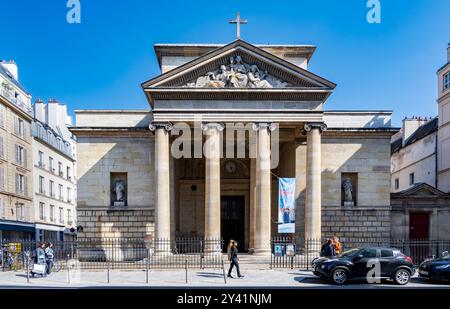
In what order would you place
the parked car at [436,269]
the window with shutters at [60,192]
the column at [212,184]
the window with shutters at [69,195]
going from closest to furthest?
the parked car at [436,269]
the column at [212,184]
the window with shutters at [60,192]
the window with shutters at [69,195]

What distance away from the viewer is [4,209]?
34781 mm

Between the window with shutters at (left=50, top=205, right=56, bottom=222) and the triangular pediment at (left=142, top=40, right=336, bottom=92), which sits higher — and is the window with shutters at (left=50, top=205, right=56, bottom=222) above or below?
below

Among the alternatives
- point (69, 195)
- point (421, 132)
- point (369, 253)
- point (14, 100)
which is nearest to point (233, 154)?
point (369, 253)

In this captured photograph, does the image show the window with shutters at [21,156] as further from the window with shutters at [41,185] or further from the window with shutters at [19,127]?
the window with shutters at [41,185]

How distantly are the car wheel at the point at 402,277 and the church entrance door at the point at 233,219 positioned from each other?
15683 mm

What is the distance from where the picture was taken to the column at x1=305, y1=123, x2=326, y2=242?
24.7m

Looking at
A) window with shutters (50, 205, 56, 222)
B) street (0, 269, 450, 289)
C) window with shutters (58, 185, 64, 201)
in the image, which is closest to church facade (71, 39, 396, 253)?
street (0, 269, 450, 289)

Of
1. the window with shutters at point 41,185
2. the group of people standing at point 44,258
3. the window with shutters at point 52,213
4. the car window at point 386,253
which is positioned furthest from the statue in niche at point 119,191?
the window with shutters at point 52,213

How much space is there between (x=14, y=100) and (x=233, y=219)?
22.2 metres

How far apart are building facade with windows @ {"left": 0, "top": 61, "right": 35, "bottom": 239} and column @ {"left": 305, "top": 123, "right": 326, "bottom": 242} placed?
23.8m

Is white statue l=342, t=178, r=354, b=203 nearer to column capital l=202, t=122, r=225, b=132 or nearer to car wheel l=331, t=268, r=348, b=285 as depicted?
column capital l=202, t=122, r=225, b=132

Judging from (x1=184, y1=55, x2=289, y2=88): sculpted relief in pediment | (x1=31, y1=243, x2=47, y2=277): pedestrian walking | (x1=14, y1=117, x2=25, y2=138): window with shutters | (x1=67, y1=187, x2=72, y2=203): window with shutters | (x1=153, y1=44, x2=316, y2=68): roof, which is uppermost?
(x1=153, y1=44, x2=316, y2=68): roof

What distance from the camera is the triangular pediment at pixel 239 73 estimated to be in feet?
81.1

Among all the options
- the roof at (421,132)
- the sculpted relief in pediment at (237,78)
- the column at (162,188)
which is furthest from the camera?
the roof at (421,132)
